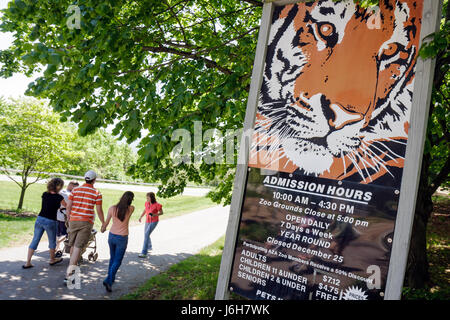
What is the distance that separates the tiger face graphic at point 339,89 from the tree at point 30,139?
1280 cm

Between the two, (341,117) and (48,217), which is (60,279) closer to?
(48,217)

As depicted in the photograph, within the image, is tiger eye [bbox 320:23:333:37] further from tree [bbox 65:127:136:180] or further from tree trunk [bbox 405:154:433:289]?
tree [bbox 65:127:136:180]

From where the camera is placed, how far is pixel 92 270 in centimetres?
718

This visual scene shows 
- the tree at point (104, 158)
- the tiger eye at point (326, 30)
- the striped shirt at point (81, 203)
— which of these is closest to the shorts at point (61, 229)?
the striped shirt at point (81, 203)

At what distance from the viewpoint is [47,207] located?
6707 millimetres

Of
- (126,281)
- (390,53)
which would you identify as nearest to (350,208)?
(390,53)

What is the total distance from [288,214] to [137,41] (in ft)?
12.0

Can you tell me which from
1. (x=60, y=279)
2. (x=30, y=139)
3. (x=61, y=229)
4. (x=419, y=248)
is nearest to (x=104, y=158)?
(x=30, y=139)

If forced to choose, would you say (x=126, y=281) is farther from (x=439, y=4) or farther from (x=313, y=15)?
(x=439, y=4)

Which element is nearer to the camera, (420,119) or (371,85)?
(420,119)

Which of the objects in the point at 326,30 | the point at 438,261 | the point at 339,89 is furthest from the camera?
the point at 438,261

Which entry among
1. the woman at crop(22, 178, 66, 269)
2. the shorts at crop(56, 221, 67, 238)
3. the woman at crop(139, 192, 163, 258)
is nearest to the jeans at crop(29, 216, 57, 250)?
the woman at crop(22, 178, 66, 269)

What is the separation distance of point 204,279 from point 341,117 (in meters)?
5.57

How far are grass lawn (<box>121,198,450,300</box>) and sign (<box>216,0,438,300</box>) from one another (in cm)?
389
